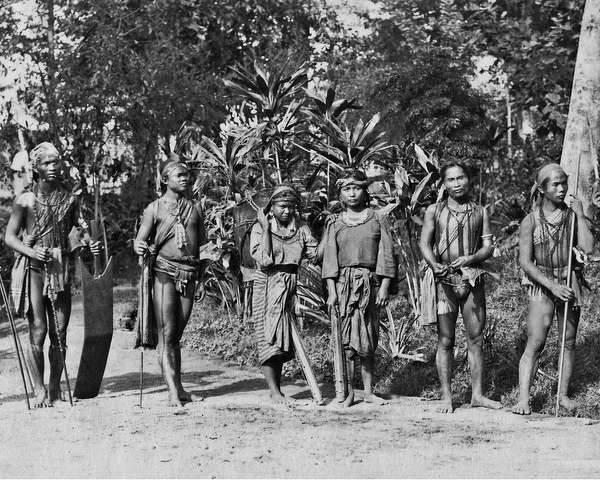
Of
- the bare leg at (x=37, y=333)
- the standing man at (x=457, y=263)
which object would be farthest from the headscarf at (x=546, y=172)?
the bare leg at (x=37, y=333)

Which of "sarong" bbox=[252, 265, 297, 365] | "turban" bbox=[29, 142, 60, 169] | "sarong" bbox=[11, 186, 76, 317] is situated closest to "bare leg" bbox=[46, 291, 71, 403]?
"sarong" bbox=[11, 186, 76, 317]

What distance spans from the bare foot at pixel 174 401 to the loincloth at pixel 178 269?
82cm

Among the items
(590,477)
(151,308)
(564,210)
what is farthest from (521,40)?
(590,477)

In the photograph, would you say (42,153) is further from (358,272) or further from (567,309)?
(567,309)

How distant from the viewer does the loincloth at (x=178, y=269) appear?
7957 mm

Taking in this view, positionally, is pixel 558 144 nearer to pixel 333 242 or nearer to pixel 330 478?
pixel 333 242

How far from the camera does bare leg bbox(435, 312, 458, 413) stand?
294 inches

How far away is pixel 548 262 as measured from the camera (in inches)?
289

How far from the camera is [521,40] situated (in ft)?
42.9

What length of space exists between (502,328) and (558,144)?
17.3 feet

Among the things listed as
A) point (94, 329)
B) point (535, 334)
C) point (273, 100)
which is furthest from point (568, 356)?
point (273, 100)

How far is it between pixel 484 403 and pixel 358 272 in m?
1.36

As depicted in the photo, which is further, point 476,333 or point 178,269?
point 178,269

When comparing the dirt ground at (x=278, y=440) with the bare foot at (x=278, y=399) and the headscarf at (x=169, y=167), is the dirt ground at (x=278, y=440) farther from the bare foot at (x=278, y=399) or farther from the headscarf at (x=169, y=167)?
the headscarf at (x=169, y=167)
